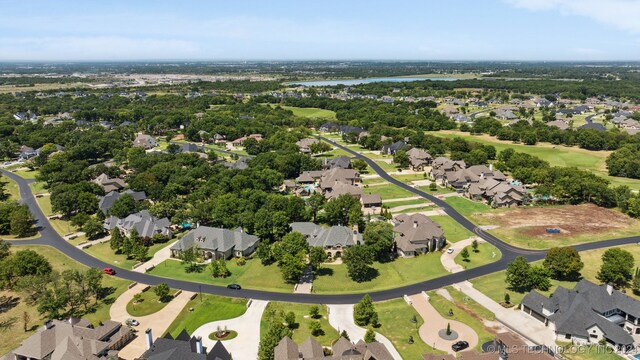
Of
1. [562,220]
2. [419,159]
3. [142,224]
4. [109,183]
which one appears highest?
[419,159]

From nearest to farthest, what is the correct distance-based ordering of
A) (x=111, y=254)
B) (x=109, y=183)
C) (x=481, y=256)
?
(x=481, y=256) < (x=111, y=254) < (x=109, y=183)

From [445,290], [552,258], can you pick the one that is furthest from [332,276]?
[552,258]

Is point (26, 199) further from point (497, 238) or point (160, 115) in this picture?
point (497, 238)

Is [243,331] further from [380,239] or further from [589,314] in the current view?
[589,314]

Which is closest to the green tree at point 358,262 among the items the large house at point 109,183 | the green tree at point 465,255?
the green tree at point 465,255

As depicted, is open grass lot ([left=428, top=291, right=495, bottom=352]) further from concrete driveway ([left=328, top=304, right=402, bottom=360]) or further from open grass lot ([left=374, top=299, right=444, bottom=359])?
concrete driveway ([left=328, top=304, right=402, bottom=360])

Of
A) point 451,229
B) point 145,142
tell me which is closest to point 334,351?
point 451,229

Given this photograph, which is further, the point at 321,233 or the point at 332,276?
the point at 321,233
